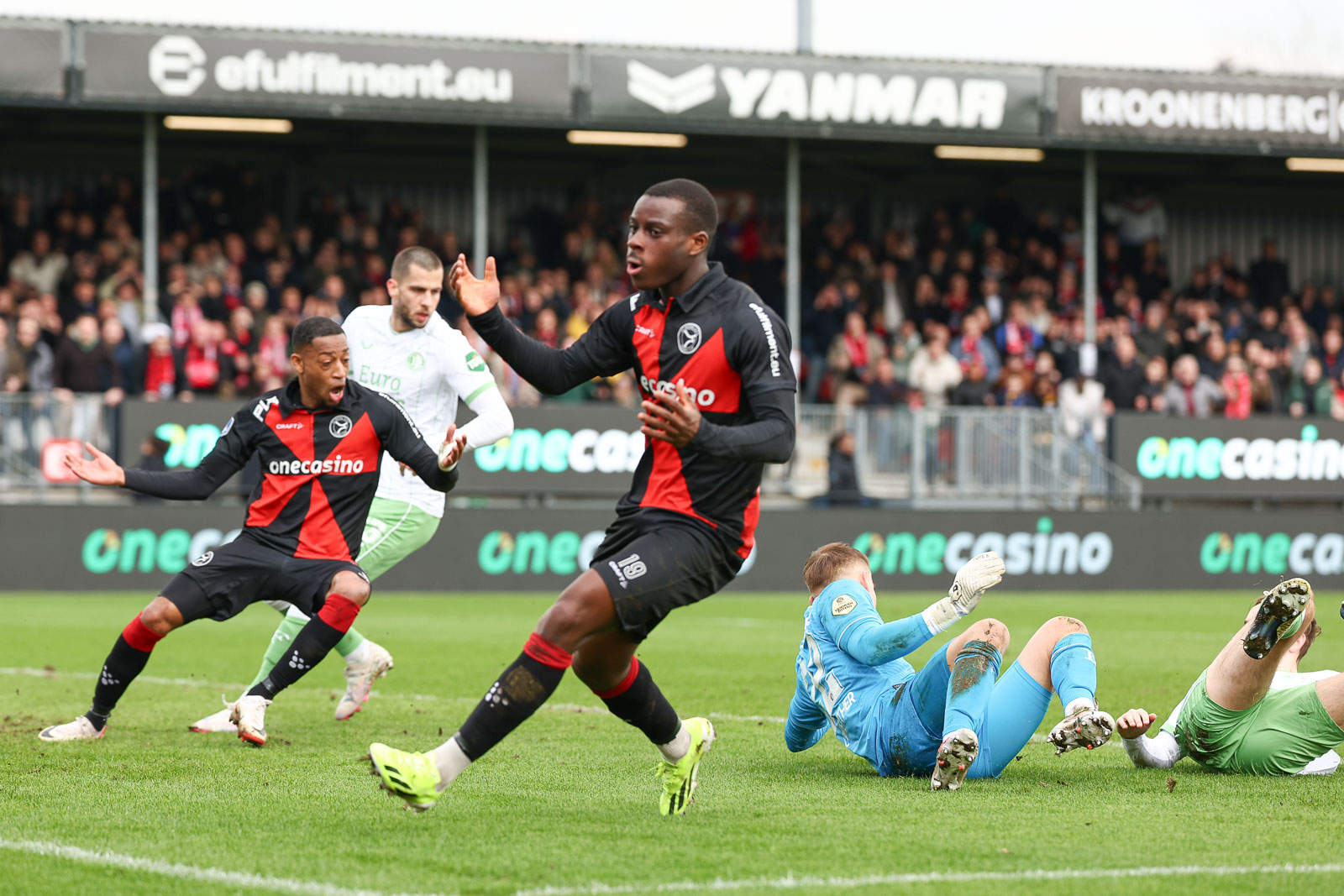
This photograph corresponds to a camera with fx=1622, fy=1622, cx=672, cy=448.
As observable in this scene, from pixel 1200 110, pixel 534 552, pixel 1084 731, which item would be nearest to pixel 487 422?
pixel 1084 731

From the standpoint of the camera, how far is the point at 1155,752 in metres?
6.60

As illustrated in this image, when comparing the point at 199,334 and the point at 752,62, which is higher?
the point at 752,62

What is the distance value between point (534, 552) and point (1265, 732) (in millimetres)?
14374

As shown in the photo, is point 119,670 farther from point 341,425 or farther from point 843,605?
point 843,605

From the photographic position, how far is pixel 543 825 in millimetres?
5324

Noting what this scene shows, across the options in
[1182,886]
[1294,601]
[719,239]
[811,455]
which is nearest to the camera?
[1182,886]

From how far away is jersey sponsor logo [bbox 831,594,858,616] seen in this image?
20.0ft

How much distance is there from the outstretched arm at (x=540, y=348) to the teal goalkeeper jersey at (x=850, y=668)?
1282 mm

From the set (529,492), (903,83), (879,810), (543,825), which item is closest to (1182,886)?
(879,810)

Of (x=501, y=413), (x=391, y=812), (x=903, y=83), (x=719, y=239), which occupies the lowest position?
(x=391, y=812)

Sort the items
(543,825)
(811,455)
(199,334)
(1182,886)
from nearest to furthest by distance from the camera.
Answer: (1182,886) < (543,825) < (199,334) < (811,455)

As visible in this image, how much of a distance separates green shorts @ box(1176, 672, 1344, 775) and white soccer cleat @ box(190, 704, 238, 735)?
4392mm

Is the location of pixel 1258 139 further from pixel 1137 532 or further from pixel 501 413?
pixel 501 413

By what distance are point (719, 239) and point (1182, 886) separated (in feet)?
72.0
